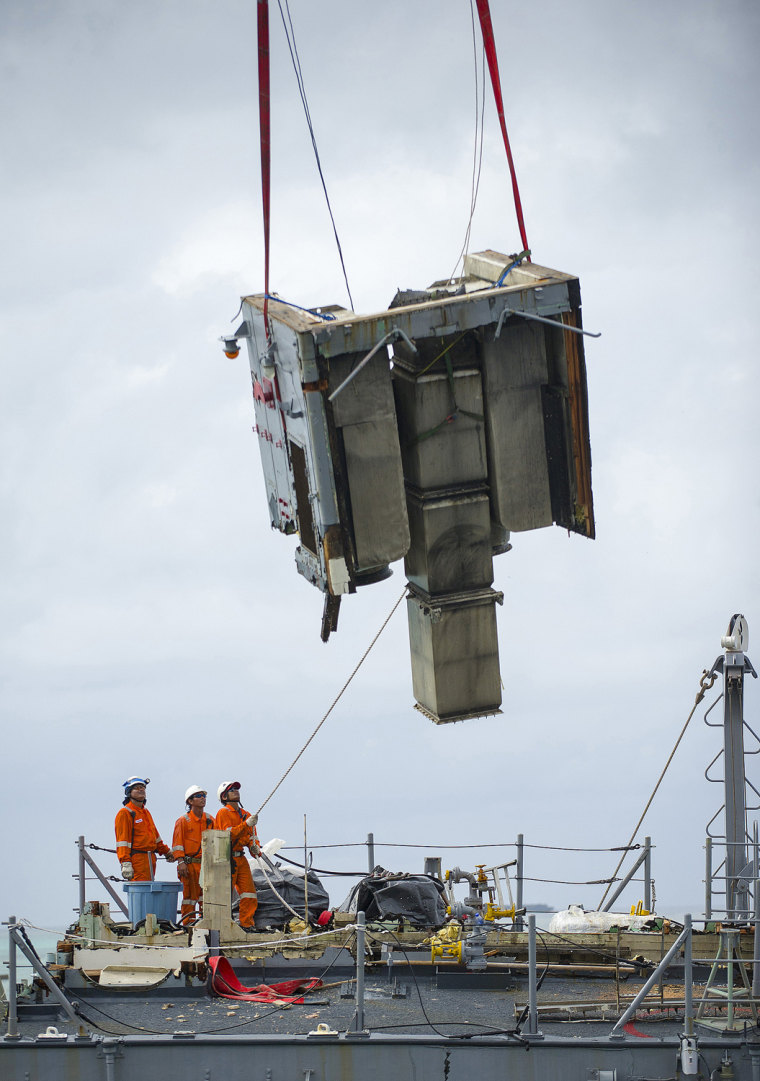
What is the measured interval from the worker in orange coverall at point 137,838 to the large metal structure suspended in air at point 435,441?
4204mm

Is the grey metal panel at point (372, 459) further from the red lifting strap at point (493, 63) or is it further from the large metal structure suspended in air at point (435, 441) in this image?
the red lifting strap at point (493, 63)

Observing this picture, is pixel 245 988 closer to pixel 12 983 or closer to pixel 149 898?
pixel 149 898

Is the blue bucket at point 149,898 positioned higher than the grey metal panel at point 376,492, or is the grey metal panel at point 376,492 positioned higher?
the grey metal panel at point 376,492

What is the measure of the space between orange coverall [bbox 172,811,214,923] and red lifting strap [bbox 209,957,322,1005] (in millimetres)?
1712

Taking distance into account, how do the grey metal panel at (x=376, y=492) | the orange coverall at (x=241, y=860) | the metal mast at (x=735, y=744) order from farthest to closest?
the orange coverall at (x=241, y=860) < the metal mast at (x=735, y=744) < the grey metal panel at (x=376, y=492)

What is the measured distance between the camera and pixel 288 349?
39.9ft

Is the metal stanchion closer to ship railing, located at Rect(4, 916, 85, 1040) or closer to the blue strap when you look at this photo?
ship railing, located at Rect(4, 916, 85, 1040)

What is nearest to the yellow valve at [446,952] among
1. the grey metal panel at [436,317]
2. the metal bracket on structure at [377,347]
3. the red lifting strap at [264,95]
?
the metal bracket on structure at [377,347]

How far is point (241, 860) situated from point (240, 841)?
0.64 ft

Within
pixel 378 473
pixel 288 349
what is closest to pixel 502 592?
pixel 378 473

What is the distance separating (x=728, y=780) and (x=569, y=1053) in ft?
10.5

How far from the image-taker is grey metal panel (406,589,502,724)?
42.4 ft

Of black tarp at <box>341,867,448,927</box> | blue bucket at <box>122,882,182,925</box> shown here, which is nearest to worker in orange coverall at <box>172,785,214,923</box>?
blue bucket at <box>122,882,182,925</box>

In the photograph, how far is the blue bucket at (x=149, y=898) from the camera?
15.3 meters
